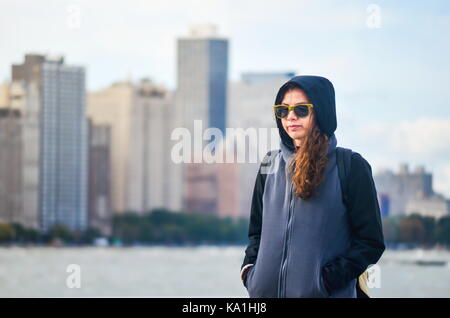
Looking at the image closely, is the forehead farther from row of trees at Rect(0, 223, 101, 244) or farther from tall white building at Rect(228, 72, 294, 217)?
row of trees at Rect(0, 223, 101, 244)

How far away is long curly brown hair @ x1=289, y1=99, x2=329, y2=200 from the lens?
2369mm

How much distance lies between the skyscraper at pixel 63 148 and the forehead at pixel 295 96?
216 ft

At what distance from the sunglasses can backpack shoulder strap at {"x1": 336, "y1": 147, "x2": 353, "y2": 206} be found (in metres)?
0.10

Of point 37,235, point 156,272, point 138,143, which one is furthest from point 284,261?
point 138,143

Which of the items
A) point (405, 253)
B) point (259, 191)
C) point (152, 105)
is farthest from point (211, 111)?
point (259, 191)

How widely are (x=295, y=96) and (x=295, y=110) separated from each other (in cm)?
3

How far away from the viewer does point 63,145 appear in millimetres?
72875

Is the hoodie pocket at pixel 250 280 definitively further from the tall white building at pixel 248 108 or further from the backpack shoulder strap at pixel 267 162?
the tall white building at pixel 248 108

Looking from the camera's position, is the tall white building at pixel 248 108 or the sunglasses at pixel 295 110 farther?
the tall white building at pixel 248 108

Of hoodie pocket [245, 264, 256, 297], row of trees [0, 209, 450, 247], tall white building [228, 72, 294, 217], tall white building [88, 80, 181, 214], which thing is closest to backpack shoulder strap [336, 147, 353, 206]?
hoodie pocket [245, 264, 256, 297]

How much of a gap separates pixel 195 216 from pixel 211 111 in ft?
50.3

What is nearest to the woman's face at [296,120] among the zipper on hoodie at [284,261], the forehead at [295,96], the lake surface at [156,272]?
the forehead at [295,96]

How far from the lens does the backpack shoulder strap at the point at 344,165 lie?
7.89ft
